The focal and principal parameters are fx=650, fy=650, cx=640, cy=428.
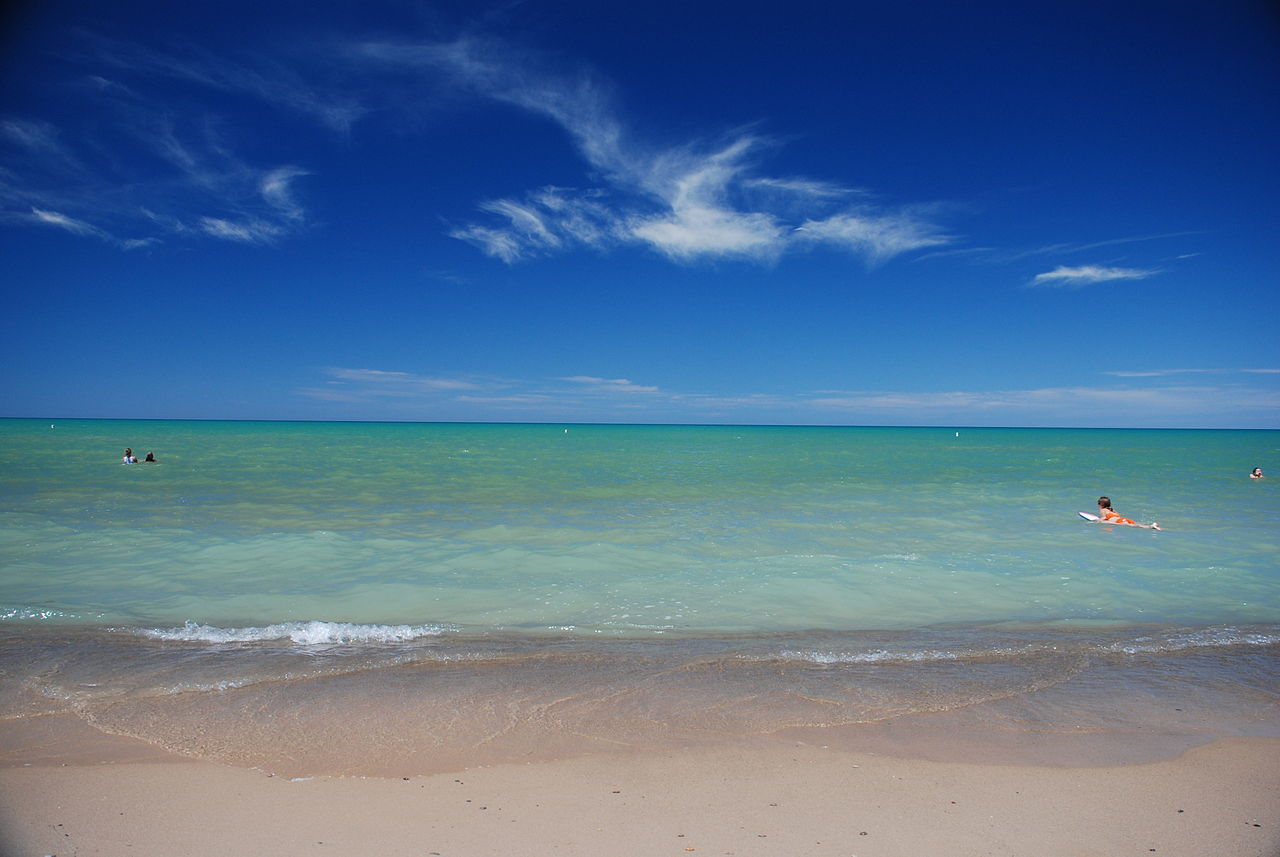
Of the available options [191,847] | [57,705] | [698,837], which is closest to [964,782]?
[698,837]

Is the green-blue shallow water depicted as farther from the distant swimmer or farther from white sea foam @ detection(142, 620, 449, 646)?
the distant swimmer

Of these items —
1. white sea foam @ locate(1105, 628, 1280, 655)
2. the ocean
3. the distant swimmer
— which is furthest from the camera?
the distant swimmer

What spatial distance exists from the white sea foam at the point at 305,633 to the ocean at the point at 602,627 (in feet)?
0.14

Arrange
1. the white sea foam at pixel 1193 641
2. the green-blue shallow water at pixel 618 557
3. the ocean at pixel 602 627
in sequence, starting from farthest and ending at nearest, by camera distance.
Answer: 1. the green-blue shallow water at pixel 618 557
2. the white sea foam at pixel 1193 641
3. the ocean at pixel 602 627

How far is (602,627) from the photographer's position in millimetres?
8336

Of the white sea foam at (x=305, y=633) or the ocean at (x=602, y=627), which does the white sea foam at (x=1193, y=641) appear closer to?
the ocean at (x=602, y=627)

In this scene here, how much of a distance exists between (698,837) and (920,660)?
4159 mm

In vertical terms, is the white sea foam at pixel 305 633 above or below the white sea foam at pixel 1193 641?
below

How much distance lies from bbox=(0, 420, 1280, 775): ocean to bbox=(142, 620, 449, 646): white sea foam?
4 cm

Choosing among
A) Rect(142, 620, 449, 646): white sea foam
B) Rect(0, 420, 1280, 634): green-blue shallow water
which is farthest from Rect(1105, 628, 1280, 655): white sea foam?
Rect(142, 620, 449, 646): white sea foam

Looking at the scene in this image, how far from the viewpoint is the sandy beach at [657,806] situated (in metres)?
3.83

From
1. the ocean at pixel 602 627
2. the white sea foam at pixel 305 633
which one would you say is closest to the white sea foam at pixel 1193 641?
the ocean at pixel 602 627

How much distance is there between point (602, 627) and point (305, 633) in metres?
3.55

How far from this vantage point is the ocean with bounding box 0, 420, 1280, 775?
5.45 meters
